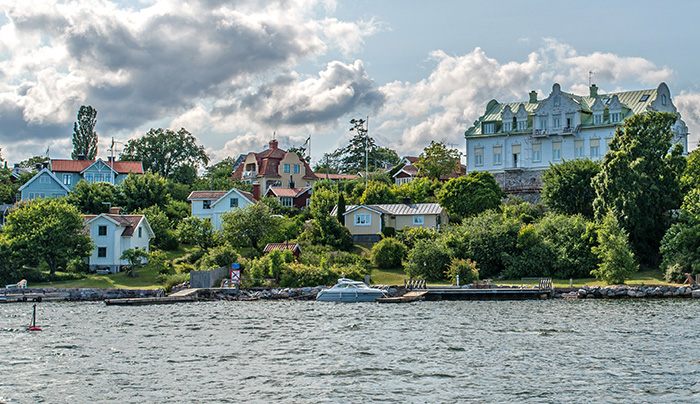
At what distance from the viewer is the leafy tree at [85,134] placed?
115m

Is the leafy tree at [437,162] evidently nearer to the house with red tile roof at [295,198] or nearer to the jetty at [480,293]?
the house with red tile roof at [295,198]

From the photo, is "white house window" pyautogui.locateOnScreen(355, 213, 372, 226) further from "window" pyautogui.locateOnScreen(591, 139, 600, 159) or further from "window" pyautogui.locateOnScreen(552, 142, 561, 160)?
"window" pyautogui.locateOnScreen(591, 139, 600, 159)

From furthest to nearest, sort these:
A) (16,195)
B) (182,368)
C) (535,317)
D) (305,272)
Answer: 1. (16,195)
2. (305,272)
3. (535,317)
4. (182,368)

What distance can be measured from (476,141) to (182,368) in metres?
68.0

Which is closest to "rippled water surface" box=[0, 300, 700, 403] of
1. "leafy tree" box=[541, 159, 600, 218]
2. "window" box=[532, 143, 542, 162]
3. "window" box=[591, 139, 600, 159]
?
"leafy tree" box=[541, 159, 600, 218]

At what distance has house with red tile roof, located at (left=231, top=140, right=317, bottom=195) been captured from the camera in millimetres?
102812

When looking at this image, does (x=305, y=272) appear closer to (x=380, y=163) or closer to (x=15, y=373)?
(x=15, y=373)

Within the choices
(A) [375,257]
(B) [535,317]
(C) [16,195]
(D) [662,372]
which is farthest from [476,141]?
(D) [662,372]

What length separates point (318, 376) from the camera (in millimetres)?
25328

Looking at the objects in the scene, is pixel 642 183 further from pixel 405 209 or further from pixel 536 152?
pixel 536 152

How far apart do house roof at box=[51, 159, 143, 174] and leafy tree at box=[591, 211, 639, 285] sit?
66696mm

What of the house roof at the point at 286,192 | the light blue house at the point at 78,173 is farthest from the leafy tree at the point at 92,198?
the house roof at the point at 286,192

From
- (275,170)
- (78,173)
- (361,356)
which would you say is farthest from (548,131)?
(78,173)

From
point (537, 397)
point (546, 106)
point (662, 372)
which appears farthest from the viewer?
point (546, 106)
